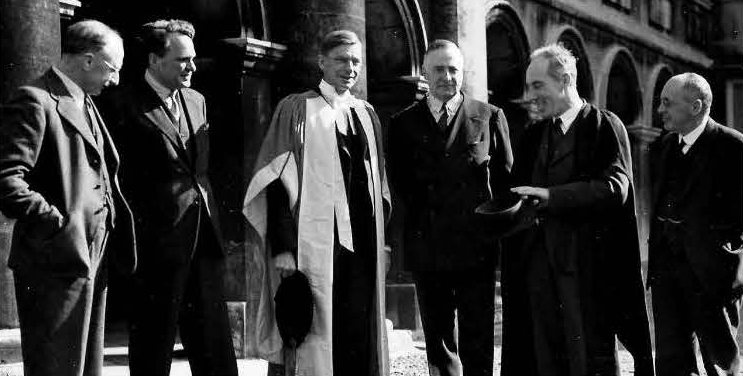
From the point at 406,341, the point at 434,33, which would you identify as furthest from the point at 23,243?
the point at 434,33

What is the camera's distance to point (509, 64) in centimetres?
1314

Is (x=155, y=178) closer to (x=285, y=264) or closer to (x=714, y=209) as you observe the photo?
(x=285, y=264)

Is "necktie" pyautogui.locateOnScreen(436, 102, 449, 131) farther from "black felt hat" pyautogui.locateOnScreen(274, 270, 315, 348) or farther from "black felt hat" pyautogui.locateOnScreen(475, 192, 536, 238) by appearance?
"black felt hat" pyautogui.locateOnScreen(274, 270, 315, 348)

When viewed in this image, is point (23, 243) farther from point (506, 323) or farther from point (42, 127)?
point (506, 323)

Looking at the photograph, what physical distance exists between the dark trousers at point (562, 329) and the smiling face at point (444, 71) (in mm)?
1064

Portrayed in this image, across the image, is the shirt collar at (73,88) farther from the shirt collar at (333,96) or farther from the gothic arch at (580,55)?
the gothic arch at (580,55)

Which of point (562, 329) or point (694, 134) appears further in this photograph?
point (694, 134)

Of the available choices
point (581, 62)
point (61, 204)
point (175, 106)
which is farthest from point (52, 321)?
point (581, 62)

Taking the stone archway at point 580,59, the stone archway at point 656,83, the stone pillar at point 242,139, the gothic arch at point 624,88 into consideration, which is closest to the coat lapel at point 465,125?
the stone pillar at point 242,139

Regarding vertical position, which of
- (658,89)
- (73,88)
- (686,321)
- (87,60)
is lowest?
(686,321)

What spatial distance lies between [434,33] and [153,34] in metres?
6.02

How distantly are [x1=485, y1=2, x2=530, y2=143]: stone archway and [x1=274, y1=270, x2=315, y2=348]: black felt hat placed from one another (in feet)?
26.1

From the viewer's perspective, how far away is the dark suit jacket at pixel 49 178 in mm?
4223

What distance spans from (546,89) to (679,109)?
100 cm
